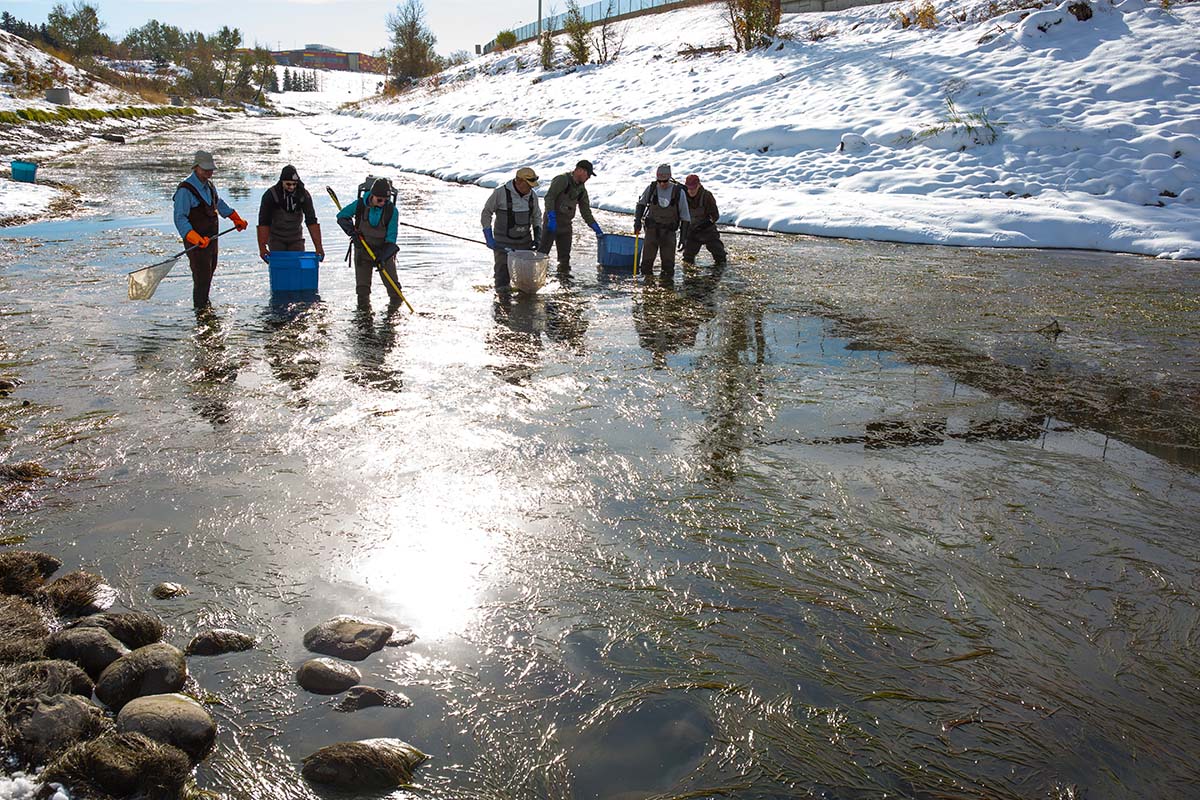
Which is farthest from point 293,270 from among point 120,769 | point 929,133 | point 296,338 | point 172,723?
point 929,133

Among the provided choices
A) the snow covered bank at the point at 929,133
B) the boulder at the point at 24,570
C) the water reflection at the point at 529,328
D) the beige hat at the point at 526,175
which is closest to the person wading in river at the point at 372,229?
the water reflection at the point at 529,328

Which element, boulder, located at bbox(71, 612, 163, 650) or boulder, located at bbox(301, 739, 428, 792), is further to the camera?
boulder, located at bbox(71, 612, 163, 650)

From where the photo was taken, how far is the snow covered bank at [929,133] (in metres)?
14.6

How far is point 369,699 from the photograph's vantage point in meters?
3.21

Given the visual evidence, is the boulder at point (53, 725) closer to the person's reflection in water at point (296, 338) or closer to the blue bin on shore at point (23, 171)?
the person's reflection in water at point (296, 338)

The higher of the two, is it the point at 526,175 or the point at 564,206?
the point at 526,175

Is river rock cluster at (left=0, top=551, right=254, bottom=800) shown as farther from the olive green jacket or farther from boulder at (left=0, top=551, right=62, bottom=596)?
the olive green jacket

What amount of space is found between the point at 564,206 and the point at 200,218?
15.8 feet

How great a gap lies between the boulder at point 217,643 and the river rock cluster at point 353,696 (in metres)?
0.25

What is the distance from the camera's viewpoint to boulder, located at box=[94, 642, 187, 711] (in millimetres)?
3082

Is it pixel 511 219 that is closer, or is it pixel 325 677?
pixel 325 677

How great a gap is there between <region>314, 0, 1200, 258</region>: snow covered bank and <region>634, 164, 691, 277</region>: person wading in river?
4.57 metres

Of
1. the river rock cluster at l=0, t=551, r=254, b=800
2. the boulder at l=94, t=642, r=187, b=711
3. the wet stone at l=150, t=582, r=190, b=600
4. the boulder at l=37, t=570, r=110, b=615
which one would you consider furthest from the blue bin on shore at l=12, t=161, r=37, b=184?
the boulder at l=94, t=642, r=187, b=711

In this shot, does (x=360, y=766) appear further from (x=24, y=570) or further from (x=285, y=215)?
(x=285, y=215)
